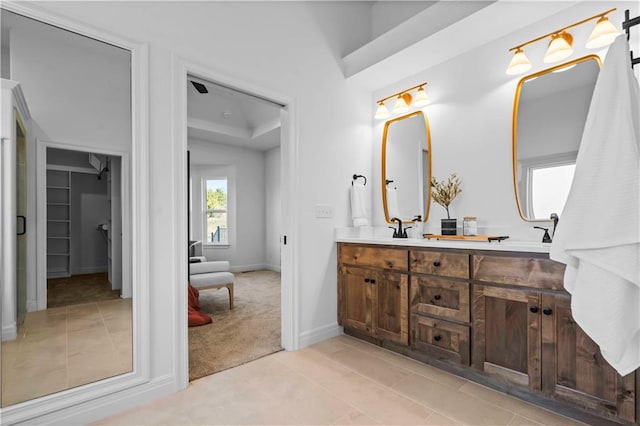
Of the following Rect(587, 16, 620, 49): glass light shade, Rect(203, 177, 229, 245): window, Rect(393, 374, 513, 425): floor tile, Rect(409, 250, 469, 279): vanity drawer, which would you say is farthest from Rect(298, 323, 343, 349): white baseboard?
Rect(203, 177, 229, 245): window

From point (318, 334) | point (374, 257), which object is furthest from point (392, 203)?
point (318, 334)

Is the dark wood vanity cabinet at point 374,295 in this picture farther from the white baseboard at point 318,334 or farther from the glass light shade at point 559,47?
the glass light shade at point 559,47

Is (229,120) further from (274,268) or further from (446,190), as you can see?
(446,190)

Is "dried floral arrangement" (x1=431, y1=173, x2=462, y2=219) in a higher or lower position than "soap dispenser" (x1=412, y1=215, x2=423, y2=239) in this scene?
higher

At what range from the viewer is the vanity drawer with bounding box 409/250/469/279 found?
2.06m

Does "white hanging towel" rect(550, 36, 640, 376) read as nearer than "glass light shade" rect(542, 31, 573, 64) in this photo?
Yes

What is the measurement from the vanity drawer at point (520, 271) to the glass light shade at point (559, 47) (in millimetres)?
1313

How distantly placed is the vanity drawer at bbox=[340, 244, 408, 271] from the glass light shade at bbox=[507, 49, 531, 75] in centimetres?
146

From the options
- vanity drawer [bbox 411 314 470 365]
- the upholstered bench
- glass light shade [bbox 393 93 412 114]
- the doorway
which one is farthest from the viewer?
the doorway

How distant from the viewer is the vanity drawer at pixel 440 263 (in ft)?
6.77

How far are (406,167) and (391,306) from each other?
4.22 ft

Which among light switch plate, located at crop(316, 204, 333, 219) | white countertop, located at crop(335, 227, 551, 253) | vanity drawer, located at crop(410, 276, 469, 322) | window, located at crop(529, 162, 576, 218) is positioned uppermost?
window, located at crop(529, 162, 576, 218)

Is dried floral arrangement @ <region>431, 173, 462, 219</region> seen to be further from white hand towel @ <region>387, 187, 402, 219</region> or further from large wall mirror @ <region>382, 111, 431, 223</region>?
white hand towel @ <region>387, 187, 402, 219</region>

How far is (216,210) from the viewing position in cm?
675
